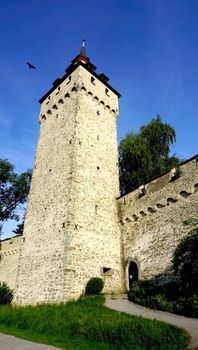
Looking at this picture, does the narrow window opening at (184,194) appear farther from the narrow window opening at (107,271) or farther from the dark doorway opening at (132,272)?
the narrow window opening at (107,271)

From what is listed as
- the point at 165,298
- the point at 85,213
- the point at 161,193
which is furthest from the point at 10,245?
the point at 165,298

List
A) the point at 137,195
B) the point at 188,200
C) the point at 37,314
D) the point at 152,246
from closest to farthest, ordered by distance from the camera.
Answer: the point at 37,314, the point at 188,200, the point at 152,246, the point at 137,195

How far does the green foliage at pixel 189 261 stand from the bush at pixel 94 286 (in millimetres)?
4615

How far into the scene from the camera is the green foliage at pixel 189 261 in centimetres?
942

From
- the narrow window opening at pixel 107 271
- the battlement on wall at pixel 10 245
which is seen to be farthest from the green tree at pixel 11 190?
the narrow window opening at pixel 107 271

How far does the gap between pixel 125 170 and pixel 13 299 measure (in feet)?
43.6

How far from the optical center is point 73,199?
14578mm

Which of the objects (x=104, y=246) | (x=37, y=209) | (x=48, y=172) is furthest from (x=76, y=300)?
(x=48, y=172)

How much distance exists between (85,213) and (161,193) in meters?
4.16

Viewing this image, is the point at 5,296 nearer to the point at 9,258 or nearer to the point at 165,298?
the point at 9,258

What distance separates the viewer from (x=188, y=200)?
43.6ft

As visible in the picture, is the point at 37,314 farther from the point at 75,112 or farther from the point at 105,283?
the point at 75,112

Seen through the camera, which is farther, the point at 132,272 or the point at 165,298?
the point at 132,272

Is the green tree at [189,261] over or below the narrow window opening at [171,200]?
below
